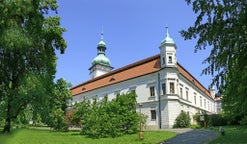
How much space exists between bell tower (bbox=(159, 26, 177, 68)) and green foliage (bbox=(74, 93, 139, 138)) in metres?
12.8

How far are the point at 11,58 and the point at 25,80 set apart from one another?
6.44 ft

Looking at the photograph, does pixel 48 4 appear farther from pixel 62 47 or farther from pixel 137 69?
pixel 137 69

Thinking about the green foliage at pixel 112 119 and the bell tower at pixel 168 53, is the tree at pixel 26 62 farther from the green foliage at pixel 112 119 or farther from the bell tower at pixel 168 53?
the bell tower at pixel 168 53

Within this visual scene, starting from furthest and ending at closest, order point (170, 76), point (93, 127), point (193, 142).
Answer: point (170, 76) < point (93, 127) < point (193, 142)

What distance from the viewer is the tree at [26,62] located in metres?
14.6

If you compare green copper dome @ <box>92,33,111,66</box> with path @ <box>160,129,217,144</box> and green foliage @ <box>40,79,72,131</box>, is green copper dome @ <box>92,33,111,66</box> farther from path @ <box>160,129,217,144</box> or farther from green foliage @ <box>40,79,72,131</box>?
path @ <box>160,129,217,144</box>

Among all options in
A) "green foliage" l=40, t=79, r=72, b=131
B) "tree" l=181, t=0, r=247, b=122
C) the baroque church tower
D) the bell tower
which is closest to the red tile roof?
the bell tower

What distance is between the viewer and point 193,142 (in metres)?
17.9

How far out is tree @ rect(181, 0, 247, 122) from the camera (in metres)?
9.70

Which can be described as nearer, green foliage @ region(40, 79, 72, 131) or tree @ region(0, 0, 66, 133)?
tree @ region(0, 0, 66, 133)

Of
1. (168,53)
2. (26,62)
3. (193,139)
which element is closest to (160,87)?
(168,53)

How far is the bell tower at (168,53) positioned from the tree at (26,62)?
1995 cm

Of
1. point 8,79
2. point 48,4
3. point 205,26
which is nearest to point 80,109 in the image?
point 8,79

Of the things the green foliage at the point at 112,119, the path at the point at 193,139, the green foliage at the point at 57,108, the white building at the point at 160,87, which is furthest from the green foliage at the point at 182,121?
the path at the point at 193,139
